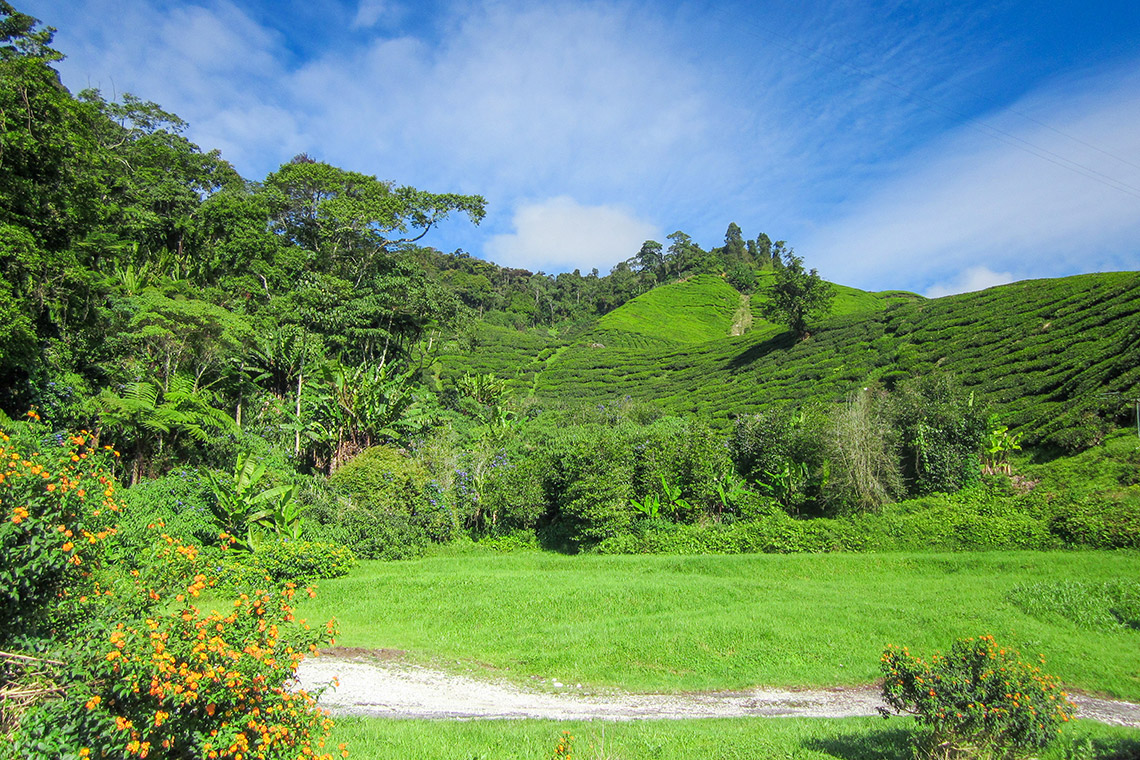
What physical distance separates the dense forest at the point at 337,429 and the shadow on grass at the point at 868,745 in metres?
5.39

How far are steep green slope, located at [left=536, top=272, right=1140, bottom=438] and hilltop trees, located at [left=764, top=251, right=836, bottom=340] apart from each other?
50.8 inches

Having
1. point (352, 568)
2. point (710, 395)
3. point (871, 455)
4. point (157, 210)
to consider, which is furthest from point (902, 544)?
point (157, 210)

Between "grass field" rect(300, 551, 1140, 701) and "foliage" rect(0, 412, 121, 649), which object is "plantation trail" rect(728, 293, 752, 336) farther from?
"foliage" rect(0, 412, 121, 649)

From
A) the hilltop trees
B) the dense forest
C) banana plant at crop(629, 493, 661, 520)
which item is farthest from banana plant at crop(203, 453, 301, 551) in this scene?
the hilltop trees

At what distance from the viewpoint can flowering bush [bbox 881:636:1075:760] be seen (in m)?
4.96

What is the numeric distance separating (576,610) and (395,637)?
3452 mm

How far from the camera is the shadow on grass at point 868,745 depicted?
6.10 metres

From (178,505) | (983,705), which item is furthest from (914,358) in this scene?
(178,505)

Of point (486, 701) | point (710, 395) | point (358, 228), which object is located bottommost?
point (486, 701)

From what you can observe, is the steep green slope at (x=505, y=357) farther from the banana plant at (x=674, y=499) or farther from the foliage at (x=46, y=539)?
the foliage at (x=46, y=539)

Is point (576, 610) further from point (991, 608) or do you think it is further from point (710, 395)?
point (710, 395)

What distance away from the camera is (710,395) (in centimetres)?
4006

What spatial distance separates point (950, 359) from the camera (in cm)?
2998

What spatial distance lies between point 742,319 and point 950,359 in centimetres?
4959
